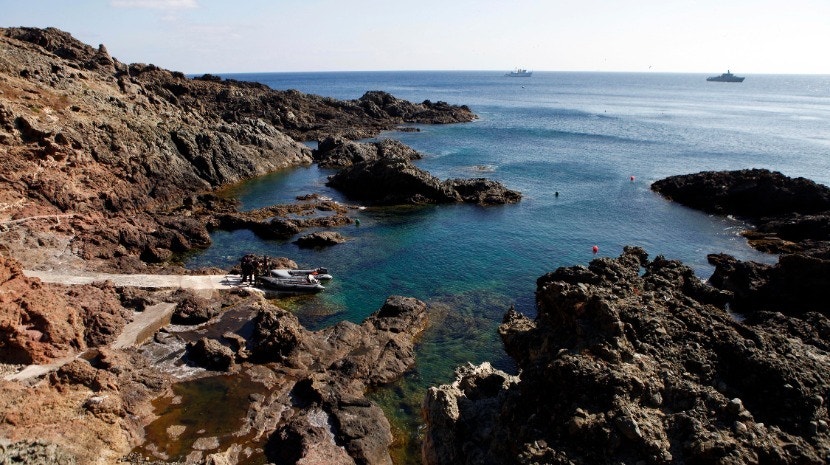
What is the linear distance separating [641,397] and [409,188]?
46.7m

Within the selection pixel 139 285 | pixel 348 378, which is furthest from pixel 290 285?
pixel 348 378

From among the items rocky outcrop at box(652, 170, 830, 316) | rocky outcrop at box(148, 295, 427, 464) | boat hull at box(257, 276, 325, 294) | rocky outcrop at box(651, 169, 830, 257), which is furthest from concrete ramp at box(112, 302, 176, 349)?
rocky outcrop at box(651, 169, 830, 257)

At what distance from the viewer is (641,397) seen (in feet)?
41.8

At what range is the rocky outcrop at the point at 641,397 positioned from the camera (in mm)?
11500

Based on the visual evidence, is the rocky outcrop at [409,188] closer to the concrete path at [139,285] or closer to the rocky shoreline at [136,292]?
the rocky shoreline at [136,292]

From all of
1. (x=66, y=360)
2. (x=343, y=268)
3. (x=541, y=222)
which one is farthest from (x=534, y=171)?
(x=66, y=360)

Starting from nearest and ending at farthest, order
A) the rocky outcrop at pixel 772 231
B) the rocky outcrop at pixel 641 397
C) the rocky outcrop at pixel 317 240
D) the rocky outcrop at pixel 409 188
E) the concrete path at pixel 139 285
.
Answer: the rocky outcrop at pixel 641 397, the concrete path at pixel 139 285, the rocky outcrop at pixel 772 231, the rocky outcrop at pixel 317 240, the rocky outcrop at pixel 409 188

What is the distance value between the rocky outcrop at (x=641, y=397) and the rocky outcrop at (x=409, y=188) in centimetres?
4008

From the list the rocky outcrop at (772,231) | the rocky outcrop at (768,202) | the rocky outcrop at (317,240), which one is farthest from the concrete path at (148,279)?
the rocky outcrop at (768,202)

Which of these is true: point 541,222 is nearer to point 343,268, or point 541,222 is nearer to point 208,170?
point 343,268

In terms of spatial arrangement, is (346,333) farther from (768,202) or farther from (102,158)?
(768,202)

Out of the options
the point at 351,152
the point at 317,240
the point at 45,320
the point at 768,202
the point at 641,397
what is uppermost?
the point at 641,397

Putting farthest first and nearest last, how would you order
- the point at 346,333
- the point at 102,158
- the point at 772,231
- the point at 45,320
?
1. the point at 102,158
2. the point at 772,231
3. the point at 346,333
4. the point at 45,320

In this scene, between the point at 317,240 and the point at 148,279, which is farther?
the point at 317,240
